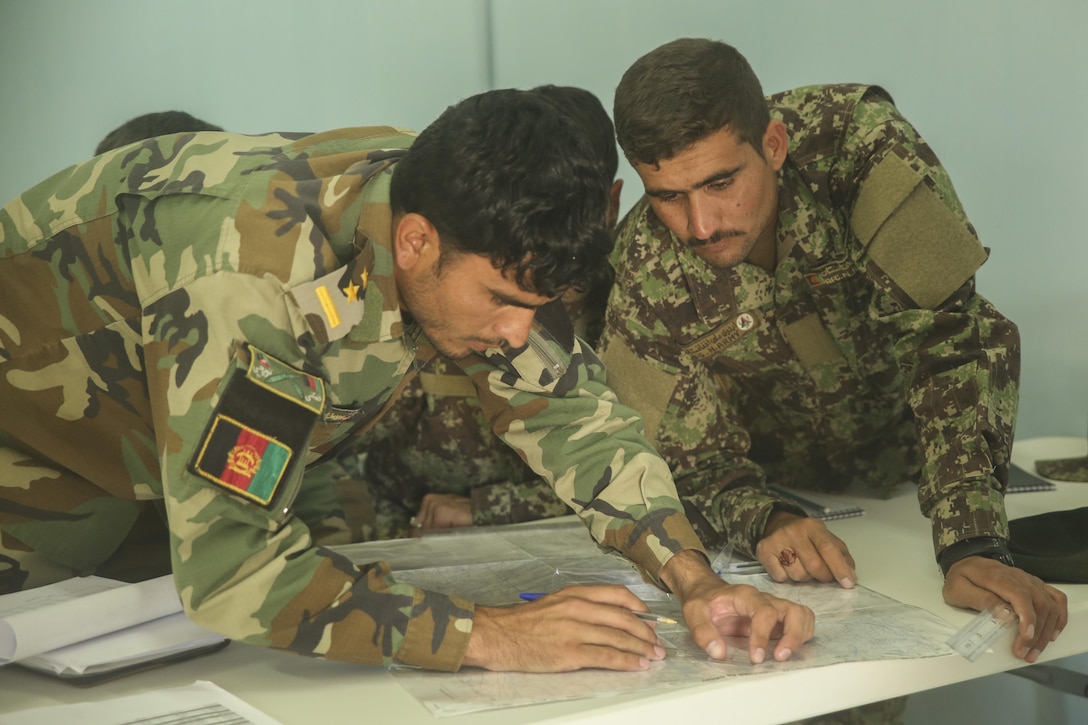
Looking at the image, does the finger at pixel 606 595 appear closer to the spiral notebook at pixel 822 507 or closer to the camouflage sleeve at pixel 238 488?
the camouflage sleeve at pixel 238 488

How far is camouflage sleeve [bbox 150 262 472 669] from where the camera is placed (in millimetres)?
1216

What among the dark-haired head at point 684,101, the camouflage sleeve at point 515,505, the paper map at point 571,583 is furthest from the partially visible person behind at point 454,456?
the dark-haired head at point 684,101

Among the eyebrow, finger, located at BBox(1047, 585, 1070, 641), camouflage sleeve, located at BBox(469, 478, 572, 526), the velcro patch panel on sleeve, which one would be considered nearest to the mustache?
the eyebrow

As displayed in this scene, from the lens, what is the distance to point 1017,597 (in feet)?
5.03

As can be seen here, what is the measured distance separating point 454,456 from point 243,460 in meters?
1.35

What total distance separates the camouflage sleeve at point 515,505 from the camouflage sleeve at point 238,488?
1022 millimetres

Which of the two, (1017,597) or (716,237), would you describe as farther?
(716,237)

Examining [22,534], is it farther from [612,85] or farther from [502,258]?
[612,85]

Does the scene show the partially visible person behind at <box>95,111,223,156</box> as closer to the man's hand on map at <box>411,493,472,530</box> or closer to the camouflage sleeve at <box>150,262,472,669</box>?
the man's hand on map at <box>411,493,472,530</box>

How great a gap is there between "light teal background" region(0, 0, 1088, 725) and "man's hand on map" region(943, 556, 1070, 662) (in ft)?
5.29

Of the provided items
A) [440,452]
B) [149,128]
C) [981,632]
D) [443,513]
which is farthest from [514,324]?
[149,128]

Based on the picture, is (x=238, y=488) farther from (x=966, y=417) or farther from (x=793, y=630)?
(x=966, y=417)

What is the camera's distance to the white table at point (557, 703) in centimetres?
125

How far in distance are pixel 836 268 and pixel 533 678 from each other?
1.15 m
